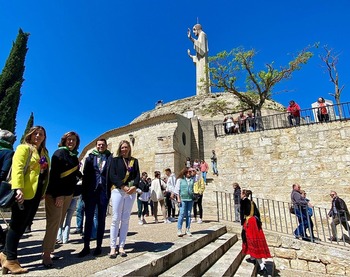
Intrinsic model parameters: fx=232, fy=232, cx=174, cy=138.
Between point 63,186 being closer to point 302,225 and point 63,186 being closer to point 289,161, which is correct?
point 302,225

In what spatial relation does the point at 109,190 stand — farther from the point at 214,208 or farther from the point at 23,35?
the point at 23,35

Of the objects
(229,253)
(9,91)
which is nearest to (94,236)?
(229,253)

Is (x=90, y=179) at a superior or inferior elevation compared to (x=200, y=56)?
inferior

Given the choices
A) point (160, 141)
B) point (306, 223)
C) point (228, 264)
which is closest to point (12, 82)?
point (160, 141)

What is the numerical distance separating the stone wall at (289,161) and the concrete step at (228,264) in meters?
6.01

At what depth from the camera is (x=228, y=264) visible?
4.65 metres

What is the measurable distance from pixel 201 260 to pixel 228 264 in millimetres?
969

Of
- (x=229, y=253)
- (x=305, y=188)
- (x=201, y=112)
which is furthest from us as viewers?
(x=201, y=112)

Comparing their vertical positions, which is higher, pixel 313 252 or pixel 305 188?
pixel 305 188

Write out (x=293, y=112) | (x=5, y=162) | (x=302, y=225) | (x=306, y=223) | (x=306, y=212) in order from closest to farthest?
(x=5, y=162) → (x=302, y=225) → (x=306, y=212) → (x=306, y=223) → (x=293, y=112)

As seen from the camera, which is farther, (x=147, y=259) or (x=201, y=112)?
(x=201, y=112)

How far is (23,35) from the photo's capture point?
65.3ft

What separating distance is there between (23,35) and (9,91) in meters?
5.40

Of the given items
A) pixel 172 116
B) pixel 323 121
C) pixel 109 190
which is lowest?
pixel 109 190
